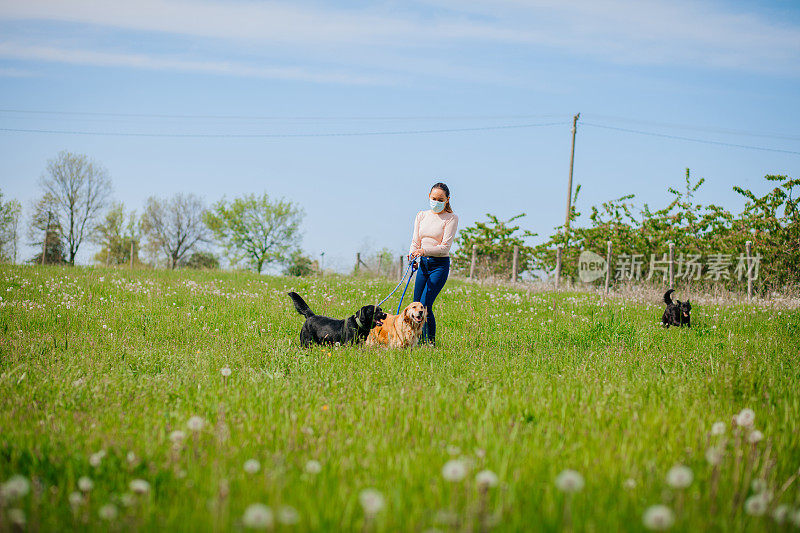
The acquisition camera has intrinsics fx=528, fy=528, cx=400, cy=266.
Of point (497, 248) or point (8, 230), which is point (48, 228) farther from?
point (497, 248)

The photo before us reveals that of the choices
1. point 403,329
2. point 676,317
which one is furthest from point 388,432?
point 676,317

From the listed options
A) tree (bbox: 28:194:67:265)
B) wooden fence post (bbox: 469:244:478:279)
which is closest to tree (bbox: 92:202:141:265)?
tree (bbox: 28:194:67:265)

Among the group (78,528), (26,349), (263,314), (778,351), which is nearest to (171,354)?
(26,349)

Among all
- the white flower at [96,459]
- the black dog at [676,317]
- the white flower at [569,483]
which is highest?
the black dog at [676,317]

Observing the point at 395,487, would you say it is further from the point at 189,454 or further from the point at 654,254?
the point at 654,254

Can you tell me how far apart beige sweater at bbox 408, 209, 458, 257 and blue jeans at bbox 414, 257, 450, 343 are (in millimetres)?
182

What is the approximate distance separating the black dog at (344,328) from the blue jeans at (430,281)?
0.70 m

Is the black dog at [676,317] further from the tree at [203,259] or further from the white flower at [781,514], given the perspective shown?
the tree at [203,259]

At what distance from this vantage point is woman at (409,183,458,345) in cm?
778

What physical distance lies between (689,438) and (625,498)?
134cm

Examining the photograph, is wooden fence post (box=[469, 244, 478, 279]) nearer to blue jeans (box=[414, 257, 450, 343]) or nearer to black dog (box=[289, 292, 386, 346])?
blue jeans (box=[414, 257, 450, 343])

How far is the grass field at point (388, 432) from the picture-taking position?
224 centimetres

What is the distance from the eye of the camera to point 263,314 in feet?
32.3

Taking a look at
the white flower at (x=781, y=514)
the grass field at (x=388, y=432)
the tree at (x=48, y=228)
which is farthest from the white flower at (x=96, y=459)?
the tree at (x=48, y=228)
